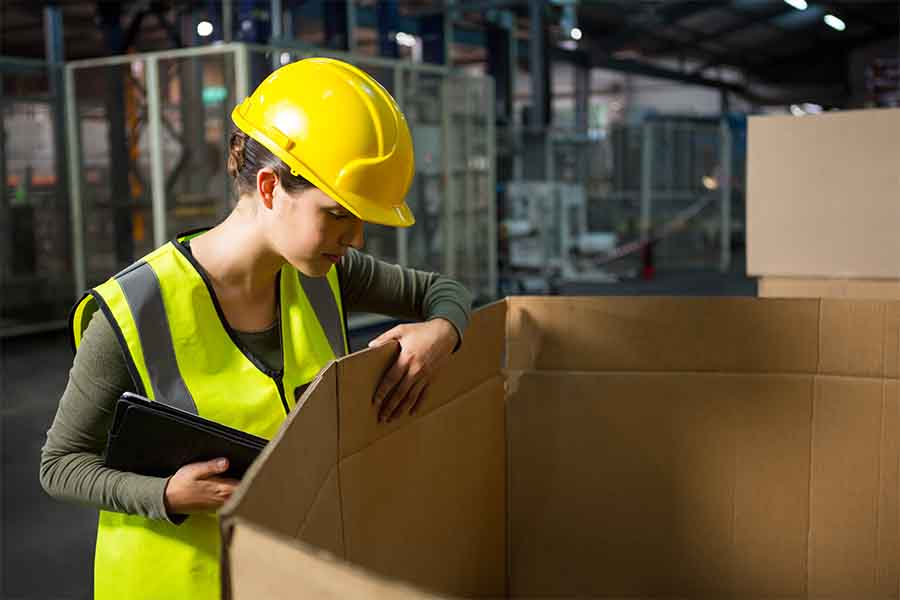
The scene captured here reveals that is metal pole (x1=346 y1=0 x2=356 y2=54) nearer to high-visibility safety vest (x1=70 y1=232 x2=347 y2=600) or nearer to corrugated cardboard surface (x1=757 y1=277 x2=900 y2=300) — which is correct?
corrugated cardboard surface (x1=757 y1=277 x2=900 y2=300)

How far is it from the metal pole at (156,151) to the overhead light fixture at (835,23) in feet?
40.1

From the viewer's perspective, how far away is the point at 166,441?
105 centimetres

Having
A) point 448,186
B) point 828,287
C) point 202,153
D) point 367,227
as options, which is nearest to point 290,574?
point 828,287

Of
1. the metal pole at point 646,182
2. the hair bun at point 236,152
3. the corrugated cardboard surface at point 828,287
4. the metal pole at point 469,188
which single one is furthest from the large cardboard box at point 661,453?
the metal pole at point 646,182

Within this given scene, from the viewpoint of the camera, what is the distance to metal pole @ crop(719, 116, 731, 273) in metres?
12.9

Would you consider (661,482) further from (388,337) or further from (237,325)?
(237,325)

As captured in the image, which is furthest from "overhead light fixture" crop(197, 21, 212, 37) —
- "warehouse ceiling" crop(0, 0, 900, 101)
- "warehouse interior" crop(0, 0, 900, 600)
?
"warehouse ceiling" crop(0, 0, 900, 101)

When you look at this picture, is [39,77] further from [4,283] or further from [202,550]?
[202,550]

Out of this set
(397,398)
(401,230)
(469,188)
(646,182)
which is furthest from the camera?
(646,182)

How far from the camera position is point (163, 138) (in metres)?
6.92

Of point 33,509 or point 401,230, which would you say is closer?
point 33,509

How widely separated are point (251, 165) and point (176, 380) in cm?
30

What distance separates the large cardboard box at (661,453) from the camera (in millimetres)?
1188

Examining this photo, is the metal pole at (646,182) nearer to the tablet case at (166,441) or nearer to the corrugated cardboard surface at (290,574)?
the tablet case at (166,441)
